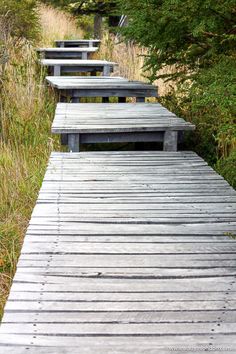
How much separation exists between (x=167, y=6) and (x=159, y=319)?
2.02 m

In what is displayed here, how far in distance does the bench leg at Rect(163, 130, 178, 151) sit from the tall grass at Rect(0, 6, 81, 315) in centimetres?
104

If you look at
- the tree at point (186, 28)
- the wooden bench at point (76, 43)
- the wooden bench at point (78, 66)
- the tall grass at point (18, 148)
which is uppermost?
the tree at point (186, 28)

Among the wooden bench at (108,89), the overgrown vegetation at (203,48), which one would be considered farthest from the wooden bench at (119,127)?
the wooden bench at (108,89)

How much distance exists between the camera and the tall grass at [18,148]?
3.77 meters

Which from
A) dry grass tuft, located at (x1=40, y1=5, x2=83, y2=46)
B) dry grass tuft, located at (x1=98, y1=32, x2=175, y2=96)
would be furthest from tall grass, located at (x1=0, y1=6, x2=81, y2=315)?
dry grass tuft, located at (x1=40, y1=5, x2=83, y2=46)

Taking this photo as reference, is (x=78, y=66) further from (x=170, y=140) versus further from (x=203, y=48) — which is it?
(x=203, y=48)

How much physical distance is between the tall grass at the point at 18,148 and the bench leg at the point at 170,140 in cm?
104

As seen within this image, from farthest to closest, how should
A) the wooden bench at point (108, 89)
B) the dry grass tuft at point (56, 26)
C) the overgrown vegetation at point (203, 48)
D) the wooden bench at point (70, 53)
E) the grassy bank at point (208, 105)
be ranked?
the dry grass tuft at point (56, 26)
the wooden bench at point (70, 53)
the wooden bench at point (108, 89)
the overgrown vegetation at point (203, 48)
the grassy bank at point (208, 105)

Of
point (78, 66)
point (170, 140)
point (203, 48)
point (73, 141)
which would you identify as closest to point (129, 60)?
point (78, 66)

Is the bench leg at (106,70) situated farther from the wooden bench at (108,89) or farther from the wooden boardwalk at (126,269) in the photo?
the wooden boardwalk at (126,269)

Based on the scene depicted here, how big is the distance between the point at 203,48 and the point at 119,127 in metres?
1.01

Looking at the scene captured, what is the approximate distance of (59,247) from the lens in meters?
2.77

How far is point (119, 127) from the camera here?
4980mm

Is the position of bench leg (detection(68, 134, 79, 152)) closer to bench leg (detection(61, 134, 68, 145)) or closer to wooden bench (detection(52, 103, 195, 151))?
wooden bench (detection(52, 103, 195, 151))
